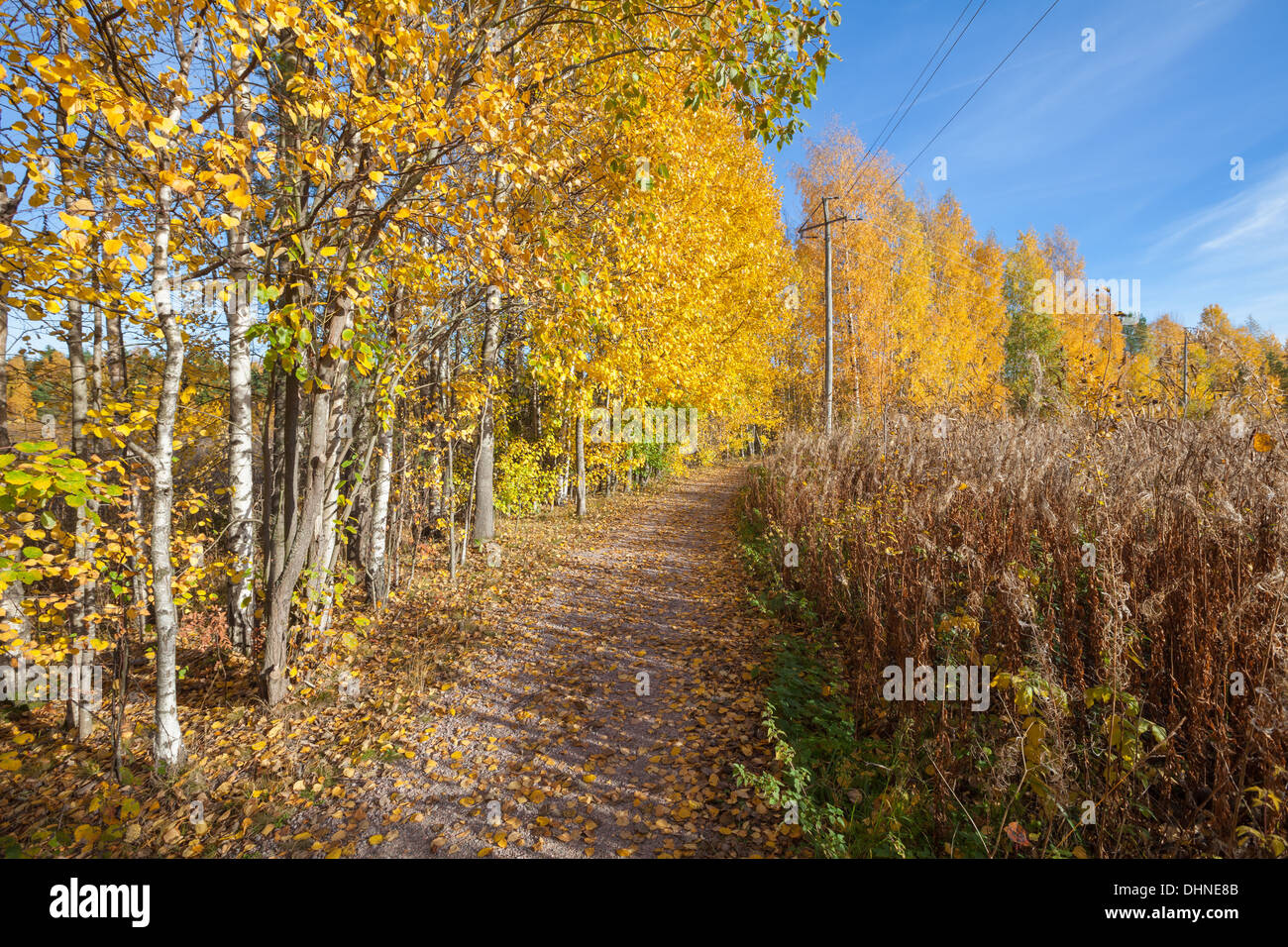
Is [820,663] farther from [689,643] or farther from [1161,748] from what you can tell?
[1161,748]

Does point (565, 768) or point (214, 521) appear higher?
point (214, 521)

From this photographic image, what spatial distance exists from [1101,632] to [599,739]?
331 centimetres

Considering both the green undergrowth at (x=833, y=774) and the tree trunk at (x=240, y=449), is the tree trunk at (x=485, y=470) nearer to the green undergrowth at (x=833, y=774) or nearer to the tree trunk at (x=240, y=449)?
the tree trunk at (x=240, y=449)

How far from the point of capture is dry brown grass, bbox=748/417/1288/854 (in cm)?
225

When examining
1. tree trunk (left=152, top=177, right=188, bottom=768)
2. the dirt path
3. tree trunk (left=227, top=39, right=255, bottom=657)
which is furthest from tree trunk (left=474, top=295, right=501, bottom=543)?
tree trunk (left=152, top=177, right=188, bottom=768)

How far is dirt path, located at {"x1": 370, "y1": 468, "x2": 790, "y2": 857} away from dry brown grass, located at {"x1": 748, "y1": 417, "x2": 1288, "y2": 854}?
3.54 ft

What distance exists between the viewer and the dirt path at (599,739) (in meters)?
3.12

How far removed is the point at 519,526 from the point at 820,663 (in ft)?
24.8

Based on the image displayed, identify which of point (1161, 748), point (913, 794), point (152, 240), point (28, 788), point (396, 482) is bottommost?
point (28, 788)

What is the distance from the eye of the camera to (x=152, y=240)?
10.8 feet

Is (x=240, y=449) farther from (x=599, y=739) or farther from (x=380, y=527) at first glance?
(x=599, y=739)

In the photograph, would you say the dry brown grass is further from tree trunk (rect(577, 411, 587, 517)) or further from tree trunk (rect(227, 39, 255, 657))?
tree trunk (rect(577, 411, 587, 517))

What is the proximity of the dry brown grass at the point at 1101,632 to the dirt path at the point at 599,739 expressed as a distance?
1.08m
